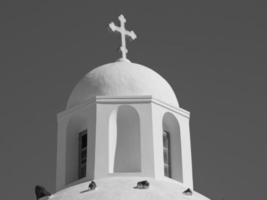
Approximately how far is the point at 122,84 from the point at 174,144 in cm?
232

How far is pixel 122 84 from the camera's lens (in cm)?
3177

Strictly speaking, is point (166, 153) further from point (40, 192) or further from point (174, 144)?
point (40, 192)

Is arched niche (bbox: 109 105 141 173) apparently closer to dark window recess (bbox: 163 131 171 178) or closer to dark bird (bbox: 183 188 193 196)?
dark window recess (bbox: 163 131 171 178)

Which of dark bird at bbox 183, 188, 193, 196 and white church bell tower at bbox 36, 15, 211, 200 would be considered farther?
white church bell tower at bbox 36, 15, 211, 200

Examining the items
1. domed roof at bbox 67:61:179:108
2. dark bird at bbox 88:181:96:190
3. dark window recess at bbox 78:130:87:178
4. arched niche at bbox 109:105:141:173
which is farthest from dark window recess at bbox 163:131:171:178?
dark bird at bbox 88:181:96:190

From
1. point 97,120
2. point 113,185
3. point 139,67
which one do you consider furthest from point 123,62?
point 113,185

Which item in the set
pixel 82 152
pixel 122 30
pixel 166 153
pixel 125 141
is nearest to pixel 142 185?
pixel 125 141

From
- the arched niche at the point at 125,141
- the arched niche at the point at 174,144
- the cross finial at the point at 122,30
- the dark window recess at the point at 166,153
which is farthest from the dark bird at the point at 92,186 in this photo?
the cross finial at the point at 122,30

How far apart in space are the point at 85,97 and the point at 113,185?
3.89 meters

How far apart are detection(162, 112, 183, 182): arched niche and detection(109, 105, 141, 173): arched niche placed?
3.80ft

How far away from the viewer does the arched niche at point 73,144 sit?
31.6m

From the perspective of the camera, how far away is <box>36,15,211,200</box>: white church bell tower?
3022cm

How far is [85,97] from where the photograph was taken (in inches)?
1264

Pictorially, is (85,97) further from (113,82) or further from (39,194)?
(39,194)
